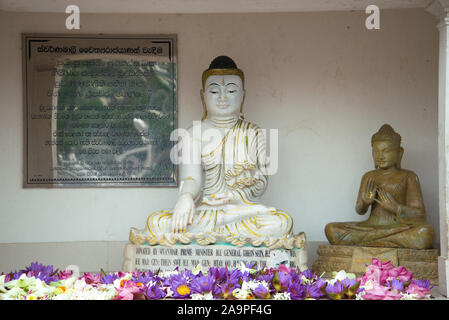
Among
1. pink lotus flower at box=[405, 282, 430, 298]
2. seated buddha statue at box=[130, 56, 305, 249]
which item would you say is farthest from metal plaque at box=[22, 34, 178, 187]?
pink lotus flower at box=[405, 282, 430, 298]

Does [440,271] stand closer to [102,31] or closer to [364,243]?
[364,243]

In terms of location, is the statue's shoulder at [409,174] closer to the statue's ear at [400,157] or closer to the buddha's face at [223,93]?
the statue's ear at [400,157]

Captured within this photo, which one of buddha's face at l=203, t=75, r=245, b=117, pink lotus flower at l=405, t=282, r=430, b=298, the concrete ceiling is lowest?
pink lotus flower at l=405, t=282, r=430, b=298

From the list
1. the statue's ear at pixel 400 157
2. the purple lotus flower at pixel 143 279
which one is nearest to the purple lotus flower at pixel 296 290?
the purple lotus flower at pixel 143 279

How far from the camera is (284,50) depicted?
6.80 meters

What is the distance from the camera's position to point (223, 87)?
6.11m

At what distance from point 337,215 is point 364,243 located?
849 mm

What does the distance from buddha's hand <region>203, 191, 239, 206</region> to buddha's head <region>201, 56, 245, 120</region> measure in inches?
29.6

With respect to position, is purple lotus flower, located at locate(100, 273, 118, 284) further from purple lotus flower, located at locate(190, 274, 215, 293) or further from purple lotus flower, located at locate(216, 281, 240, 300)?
purple lotus flower, located at locate(216, 281, 240, 300)

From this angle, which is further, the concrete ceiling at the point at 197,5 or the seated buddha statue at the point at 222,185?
the concrete ceiling at the point at 197,5

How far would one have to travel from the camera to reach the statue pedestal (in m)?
5.72

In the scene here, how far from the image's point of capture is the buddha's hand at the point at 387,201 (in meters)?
6.02

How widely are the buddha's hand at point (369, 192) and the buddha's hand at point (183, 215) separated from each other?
1602 millimetres
